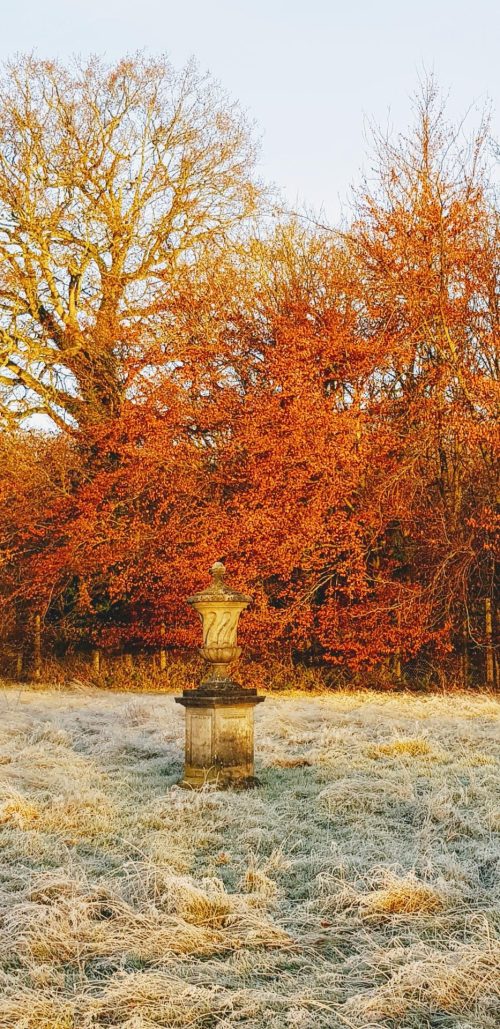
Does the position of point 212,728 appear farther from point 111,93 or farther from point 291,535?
point 111,93

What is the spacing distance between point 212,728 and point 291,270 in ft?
39.1

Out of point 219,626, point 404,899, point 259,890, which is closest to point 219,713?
point 219,626

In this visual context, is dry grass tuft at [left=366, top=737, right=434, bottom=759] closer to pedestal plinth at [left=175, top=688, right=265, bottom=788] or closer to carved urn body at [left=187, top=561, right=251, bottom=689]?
pedestal plinth at [left=175, top=688, right=265, bottom=788]

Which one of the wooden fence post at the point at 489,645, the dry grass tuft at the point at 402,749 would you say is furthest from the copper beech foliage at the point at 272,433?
the dry grass tuft at the point at 402,749

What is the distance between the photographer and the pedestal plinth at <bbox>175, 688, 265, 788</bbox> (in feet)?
21.4

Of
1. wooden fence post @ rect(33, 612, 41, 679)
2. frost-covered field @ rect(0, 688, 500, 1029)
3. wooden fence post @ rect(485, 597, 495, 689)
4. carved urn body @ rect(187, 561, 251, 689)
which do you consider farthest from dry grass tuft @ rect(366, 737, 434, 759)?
wooden fence post @ rect(33, 612, 41, 679)

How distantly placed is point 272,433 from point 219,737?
6.88 meters

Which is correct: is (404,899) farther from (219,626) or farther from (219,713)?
(219,626)

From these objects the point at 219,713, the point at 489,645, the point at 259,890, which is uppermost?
the point at 489,645

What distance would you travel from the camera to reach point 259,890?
13.7 ft

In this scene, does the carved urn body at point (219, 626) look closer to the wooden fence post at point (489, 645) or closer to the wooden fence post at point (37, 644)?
the wooden fence post at point (489, 645)

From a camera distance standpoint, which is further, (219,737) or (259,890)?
(219,737)

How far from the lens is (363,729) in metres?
8.60

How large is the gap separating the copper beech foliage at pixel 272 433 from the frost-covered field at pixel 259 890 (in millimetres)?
5349
